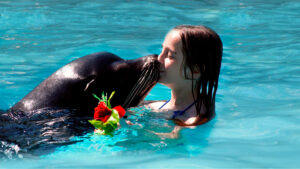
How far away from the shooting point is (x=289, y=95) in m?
5.24

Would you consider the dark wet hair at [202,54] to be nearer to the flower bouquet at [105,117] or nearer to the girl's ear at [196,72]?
the girl's ear at [196,72]

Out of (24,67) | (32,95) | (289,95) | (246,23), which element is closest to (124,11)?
(246,23)

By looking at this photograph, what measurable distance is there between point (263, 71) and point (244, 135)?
8.37 ft

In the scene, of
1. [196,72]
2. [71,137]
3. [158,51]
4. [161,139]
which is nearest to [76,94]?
[71,137]

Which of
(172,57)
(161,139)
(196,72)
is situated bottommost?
(161,139)

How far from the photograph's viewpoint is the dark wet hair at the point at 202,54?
3.86 meters

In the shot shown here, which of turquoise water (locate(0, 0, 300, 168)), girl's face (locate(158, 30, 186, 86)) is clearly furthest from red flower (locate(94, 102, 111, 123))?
girl's face (locate(158, 30, 186, 86))

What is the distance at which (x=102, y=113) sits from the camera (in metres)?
3.43

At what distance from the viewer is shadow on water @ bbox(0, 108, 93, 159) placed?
3605 mm

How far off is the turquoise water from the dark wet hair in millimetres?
404

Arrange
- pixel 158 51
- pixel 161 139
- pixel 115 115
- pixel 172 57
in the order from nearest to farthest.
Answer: pixel 115 115
pixel 161 139
pixel 172 57
pixel 158 51

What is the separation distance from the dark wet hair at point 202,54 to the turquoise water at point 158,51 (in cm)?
40

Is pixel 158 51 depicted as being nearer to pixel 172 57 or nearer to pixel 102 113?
pixel 172 57

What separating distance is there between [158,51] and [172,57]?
12.4ft
